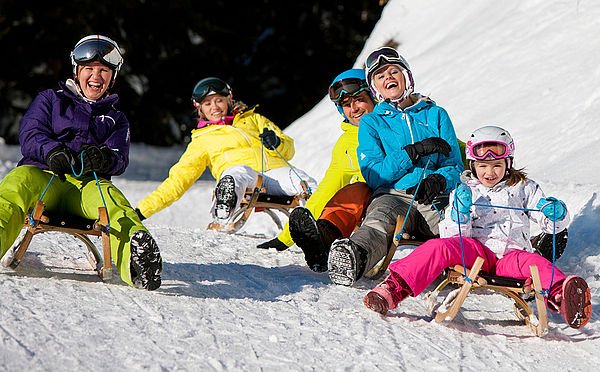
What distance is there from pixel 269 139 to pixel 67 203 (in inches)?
109

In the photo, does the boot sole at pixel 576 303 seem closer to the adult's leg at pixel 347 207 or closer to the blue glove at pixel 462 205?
the blue glove at pixel 462 205

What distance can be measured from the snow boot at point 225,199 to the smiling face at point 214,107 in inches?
32.8

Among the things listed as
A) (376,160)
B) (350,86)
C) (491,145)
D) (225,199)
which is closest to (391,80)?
(376,160)

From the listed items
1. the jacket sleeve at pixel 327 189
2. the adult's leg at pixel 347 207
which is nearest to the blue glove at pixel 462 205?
the adult's leg at pixel 347 207

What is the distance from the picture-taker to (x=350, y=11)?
1906cm

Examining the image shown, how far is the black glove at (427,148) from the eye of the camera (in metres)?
4.82

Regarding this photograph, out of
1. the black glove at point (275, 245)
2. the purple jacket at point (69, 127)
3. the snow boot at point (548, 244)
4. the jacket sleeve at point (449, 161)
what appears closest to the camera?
the purple jacket at point (69, 127)

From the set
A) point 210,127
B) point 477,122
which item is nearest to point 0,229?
point 210,127

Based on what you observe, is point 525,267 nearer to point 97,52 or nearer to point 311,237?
point 311,237

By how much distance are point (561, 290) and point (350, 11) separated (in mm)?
15827

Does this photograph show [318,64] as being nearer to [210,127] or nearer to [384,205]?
[210,127]

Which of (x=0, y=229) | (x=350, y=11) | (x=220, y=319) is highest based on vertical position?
(x=350, y=11)

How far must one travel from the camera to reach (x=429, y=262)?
3.98 m

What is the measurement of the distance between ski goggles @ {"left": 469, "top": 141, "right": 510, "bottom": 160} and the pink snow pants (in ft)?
1.49
